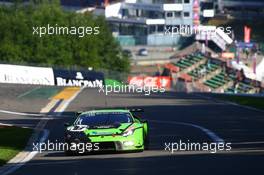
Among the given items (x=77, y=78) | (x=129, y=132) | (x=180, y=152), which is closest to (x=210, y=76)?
(x=77, y=78)


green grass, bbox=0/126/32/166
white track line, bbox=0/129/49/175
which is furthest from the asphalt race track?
green grass, bbox=0/126/32/166

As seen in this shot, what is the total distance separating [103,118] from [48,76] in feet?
171

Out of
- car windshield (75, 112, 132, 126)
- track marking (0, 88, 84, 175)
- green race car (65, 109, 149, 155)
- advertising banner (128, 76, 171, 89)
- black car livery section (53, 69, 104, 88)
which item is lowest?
advertising banner (128, 76, 171, 89)

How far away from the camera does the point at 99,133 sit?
73.9ft

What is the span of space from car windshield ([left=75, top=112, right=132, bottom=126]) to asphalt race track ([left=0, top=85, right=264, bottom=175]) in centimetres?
91

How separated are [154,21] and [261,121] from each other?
Answer: 8733 cm

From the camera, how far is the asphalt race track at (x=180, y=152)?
1812 centimetres

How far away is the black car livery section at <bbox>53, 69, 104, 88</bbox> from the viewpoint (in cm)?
7581

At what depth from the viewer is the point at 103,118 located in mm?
23578

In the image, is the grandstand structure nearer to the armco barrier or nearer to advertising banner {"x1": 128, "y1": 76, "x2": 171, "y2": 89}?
advertising banner {"x1": 128, "y1": 76, "x2": 171, "y2": 89}

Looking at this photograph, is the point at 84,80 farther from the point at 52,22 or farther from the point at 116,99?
the point at 52,22

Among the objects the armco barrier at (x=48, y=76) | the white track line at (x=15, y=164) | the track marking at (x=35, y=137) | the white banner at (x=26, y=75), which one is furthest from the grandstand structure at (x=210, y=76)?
the white track line at (x=15, y=164)

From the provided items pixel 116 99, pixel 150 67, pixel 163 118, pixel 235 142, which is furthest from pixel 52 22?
pixel 235 142

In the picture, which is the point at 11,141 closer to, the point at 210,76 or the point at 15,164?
the point at 15,164
